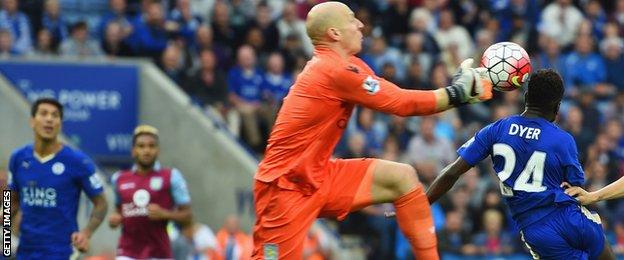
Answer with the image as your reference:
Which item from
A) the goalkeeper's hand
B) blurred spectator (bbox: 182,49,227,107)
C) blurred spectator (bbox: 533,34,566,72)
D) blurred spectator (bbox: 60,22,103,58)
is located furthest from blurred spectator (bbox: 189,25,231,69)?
the goalkeeper's hand

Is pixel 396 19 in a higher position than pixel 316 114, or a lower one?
higher

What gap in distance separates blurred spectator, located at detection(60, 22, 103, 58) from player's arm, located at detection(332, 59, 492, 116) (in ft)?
31.8

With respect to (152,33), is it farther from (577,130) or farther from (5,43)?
(577,130)

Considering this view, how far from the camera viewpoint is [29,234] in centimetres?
1223

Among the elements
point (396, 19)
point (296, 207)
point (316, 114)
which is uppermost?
point (396, 19)

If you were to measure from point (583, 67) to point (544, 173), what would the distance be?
1205cm

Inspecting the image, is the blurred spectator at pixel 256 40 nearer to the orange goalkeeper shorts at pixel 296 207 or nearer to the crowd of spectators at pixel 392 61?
the crowd of spectators at pixel 392 61

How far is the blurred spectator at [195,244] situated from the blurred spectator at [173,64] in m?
2.35

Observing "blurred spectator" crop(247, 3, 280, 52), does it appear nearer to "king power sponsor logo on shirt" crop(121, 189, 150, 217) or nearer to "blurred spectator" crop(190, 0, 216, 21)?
"blurred spectator" crop(190, 0, 216, 21)

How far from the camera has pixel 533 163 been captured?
10.1 m

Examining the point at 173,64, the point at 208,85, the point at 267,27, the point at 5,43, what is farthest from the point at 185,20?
the point at 5,43

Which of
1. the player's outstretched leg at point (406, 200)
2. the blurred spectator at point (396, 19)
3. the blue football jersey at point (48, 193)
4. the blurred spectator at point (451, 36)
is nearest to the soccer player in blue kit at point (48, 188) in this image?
the blue football jersey at point (48, 193)

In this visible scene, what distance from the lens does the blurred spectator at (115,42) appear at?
19578 mm

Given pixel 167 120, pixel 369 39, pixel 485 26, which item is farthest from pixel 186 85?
pixel 485 26
